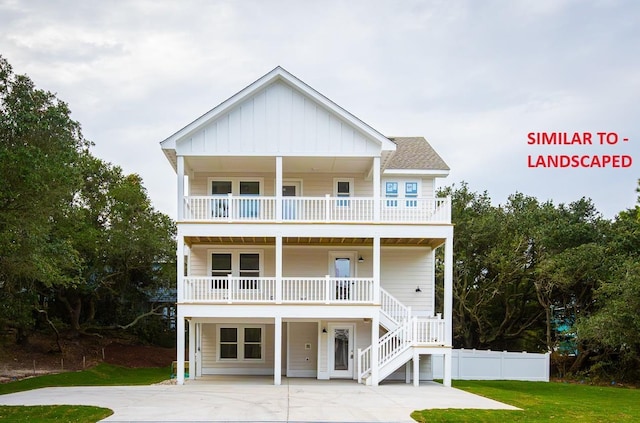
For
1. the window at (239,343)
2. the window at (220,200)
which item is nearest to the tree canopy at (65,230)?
the window at (220,200)

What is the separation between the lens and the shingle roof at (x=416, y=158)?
25594mm

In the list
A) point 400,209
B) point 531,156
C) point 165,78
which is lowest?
point 400,209

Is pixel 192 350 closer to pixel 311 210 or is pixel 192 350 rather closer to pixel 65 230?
pixel 311 210

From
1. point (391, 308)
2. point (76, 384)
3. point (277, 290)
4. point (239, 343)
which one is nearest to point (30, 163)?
point (277, 290)

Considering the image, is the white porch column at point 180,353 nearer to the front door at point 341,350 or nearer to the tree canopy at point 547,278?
the front door at point 341,350

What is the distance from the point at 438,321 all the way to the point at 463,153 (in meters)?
10.3

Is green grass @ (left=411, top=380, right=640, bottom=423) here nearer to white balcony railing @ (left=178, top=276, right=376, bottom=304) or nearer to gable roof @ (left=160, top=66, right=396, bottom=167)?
white balcony railing @ (left=178, top=276, right=376, bottom=304)

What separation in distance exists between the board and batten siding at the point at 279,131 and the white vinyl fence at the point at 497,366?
11.6 m

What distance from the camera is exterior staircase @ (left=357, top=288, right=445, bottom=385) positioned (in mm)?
21453

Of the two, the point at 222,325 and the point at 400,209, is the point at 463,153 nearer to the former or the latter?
the point at 400,209

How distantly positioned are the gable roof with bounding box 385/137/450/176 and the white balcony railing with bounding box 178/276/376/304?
4.99 metres

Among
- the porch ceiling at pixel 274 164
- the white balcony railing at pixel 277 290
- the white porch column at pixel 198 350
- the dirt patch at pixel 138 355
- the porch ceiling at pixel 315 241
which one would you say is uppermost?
the porch ceiling at pixel 274 164

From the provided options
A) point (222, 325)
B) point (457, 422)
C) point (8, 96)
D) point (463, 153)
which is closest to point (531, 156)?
point (463, 153)

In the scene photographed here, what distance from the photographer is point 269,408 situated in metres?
15.2
